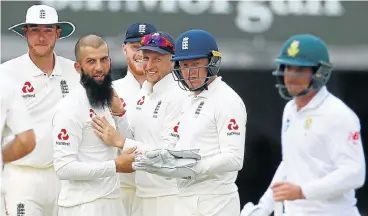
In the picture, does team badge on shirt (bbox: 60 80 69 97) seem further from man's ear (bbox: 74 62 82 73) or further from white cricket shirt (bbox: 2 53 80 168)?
man's ear (bbox: 74 62 82 73)

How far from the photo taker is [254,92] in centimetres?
1155

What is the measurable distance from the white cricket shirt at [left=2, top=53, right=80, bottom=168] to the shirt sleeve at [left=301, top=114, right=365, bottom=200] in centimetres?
231

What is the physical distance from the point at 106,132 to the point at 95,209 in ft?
1.57

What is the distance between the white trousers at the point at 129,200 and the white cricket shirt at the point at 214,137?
79cm

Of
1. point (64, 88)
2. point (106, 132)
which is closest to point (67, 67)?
point (64, 88)

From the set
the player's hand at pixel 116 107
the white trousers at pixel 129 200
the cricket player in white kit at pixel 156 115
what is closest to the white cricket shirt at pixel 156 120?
the cricket player in white kit at pixel 156 115

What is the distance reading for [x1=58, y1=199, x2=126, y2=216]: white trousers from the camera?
749 cm

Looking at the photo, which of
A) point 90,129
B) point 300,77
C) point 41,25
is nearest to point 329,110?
point 300,77

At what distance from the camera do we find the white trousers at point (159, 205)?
25.9ft

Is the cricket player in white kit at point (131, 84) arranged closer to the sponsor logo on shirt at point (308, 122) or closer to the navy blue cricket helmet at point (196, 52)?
the navy blue cricket helmet at point (196, 52)

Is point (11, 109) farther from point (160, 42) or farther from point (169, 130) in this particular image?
point (160, 42)

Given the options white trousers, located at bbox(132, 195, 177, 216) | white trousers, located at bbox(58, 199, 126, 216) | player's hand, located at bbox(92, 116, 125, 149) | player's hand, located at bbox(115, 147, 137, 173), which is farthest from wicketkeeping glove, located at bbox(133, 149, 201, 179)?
white trousers, located at bbox(132, 195, 177, 216)

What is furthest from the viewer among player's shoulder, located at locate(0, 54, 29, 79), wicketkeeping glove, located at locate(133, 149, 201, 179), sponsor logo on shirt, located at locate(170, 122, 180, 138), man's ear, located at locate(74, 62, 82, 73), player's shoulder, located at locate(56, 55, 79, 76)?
player's shoulder, located at locate(56, 55, 79, 76)

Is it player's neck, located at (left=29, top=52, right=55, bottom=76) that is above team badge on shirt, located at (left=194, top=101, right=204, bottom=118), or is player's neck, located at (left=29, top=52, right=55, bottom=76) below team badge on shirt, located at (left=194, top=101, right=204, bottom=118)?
above
